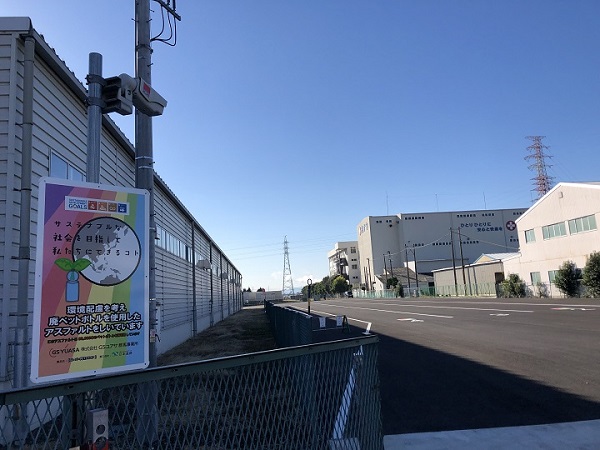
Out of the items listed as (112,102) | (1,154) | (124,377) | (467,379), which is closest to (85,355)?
(124,377)

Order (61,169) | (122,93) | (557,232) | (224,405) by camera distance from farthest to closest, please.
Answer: (557,232), (61,169), (122,93), (224,405)

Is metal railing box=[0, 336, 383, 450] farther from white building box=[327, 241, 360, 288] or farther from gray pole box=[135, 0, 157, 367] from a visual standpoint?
white building box=[327, 241, 360, 288]

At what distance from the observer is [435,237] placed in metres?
114

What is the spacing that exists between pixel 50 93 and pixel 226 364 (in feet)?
24.1

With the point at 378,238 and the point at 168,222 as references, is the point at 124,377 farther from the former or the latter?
the point at 378,238

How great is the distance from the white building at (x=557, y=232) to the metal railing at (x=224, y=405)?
39495mm

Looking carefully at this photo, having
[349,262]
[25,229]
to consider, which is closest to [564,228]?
[25,229]

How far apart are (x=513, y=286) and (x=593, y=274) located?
12878 mm

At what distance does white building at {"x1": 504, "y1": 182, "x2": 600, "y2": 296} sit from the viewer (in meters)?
37.7

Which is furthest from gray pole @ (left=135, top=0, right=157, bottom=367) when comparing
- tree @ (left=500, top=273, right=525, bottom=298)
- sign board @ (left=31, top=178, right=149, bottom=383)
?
tree @ (left=500, top=273, right=525, bottom=298)

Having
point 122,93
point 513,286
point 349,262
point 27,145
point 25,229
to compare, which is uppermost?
point 349,262

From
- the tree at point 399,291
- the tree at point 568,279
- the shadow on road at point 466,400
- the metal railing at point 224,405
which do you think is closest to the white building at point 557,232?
the tree at point 568,279

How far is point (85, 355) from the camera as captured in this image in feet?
11.2

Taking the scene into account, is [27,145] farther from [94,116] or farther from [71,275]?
[71,275]
